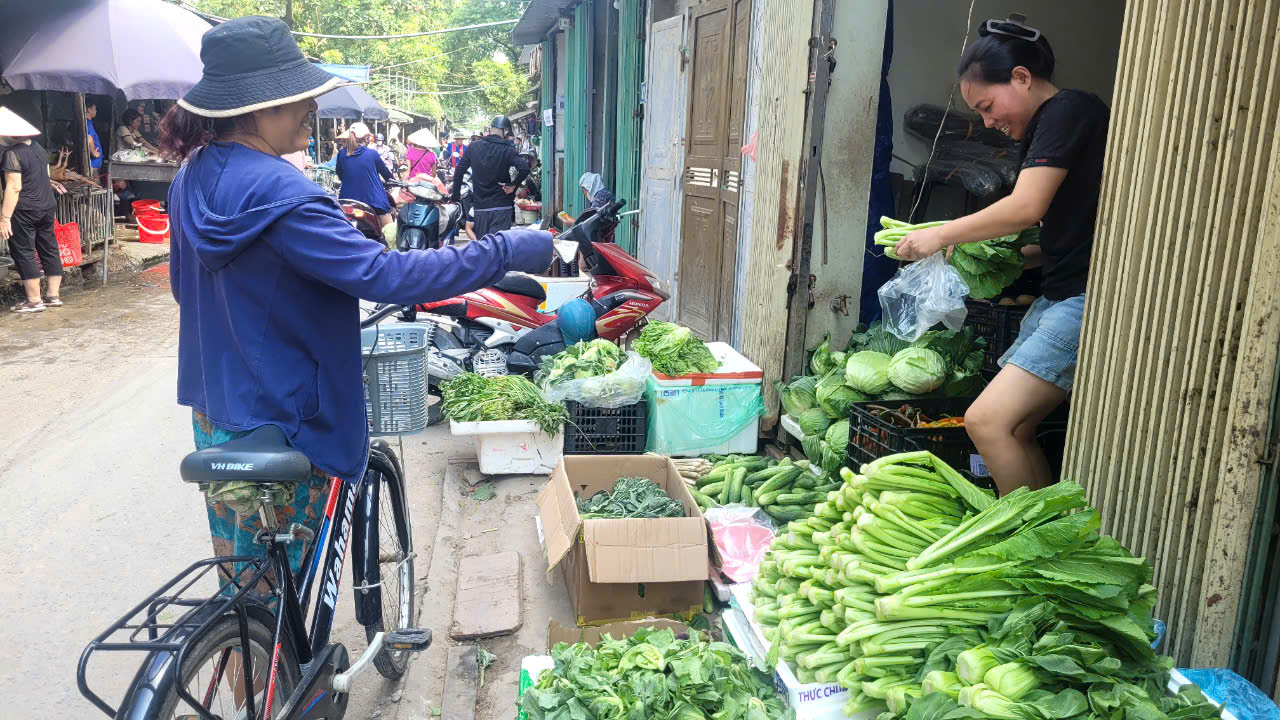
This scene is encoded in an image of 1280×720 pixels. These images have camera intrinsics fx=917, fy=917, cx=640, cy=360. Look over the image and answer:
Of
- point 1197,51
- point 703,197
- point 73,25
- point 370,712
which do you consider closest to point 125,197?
point 73,25

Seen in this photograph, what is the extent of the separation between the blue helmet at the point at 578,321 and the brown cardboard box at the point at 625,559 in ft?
7.20

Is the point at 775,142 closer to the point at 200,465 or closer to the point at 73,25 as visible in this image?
the point at 200,465

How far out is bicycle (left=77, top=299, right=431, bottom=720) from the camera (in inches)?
83.3

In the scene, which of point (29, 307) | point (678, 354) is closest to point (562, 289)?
point (678, 354)

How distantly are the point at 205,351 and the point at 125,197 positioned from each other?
19823 millimetres

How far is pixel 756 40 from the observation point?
21.0 feet

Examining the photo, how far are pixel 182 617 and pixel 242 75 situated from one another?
1.46 meters

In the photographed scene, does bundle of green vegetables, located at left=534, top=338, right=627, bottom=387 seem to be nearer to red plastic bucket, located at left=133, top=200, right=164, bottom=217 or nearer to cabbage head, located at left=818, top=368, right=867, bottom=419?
cabbage head, located at left=818, top=368, right=867, bottom=419

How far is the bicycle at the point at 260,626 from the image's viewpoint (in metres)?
2.12

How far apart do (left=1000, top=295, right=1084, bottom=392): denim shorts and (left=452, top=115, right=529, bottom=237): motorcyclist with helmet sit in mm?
9973

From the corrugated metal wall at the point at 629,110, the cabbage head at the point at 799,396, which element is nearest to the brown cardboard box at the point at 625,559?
the cabbage head at the point at 799,396

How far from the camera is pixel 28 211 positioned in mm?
10930

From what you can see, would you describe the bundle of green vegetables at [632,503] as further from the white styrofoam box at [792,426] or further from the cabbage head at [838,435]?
the white styrofoam box at [792,426]

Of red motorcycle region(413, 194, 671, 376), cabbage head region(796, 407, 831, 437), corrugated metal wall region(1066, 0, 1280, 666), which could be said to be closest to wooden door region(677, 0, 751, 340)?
red motorcycle region(413, 194, 671, 376)
